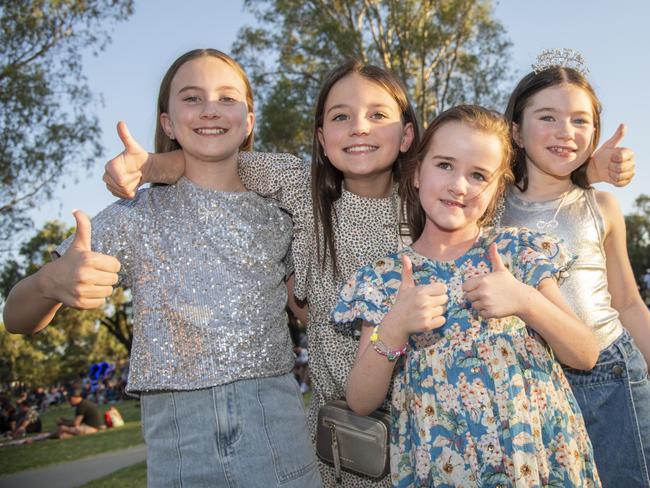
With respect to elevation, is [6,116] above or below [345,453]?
above

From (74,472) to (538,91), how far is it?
26.3ft

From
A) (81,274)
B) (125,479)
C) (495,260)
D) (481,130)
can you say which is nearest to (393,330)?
(495,260)

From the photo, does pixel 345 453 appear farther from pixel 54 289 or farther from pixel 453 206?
pixel 54 289

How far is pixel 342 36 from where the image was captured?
55.2 ft

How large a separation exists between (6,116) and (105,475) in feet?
29.5

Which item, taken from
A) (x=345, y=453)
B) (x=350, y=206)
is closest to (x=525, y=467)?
(x=345, y=453)

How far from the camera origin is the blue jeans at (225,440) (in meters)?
2.14

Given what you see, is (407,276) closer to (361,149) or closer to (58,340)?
(361,149)

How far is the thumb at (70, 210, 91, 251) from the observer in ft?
6.84

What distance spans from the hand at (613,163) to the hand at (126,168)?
2041 millimetres

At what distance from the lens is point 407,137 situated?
280 centimetres

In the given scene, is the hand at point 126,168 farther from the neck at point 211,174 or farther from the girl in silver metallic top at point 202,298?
the neck at point 211,174

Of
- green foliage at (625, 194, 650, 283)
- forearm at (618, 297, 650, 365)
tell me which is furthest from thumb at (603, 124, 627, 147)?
green foliage at (625, 194, 650, 283)

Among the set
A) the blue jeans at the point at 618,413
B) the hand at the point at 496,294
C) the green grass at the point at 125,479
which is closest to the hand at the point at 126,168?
the hand at the point at 496,294
